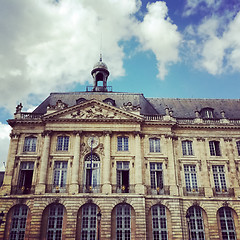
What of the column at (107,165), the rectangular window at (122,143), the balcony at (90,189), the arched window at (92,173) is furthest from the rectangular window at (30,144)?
the rectangular window at (122,143)

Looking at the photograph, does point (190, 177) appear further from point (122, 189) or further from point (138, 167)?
point (122, 189)

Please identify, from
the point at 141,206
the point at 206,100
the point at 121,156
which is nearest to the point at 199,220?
the point at 141,206

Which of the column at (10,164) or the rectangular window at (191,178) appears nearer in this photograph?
the column at (10,164)

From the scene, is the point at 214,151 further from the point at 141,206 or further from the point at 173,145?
the point at 141,206

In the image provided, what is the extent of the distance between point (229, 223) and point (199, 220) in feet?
9.45

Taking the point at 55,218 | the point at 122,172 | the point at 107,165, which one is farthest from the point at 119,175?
the point at 55,218

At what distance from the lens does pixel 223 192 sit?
997 inches

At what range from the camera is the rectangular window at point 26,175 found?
81.5ft

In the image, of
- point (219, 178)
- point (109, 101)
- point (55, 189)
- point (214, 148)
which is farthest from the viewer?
point (109, 101)

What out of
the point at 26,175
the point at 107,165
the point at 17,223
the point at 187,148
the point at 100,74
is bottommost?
the point at 17,223

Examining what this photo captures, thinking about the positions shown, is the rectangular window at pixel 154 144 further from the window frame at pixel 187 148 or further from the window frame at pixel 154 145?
the window frame at pixel 187 148

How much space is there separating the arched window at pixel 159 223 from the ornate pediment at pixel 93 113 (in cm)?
902

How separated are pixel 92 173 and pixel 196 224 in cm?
1097

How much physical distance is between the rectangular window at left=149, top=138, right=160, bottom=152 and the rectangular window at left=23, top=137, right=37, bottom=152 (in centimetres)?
1199
